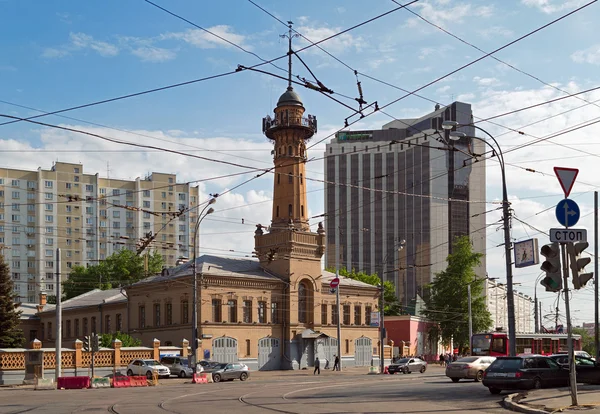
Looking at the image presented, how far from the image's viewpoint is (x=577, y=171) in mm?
18797

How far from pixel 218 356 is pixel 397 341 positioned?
2844 cm

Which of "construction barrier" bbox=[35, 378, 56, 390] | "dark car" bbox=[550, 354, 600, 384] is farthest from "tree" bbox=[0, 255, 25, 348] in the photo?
"dark car" bbox=[550, 354, 600, 384]

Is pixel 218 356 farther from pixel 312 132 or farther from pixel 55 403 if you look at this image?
pixel 55 403

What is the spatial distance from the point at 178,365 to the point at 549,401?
118 ft

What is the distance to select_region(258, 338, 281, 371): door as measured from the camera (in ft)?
210

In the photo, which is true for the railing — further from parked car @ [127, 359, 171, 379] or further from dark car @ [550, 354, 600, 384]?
dark car @ [550, 354, 600, 384]

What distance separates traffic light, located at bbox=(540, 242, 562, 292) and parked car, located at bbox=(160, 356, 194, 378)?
37.6 metres

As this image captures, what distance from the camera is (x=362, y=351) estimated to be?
72688mm

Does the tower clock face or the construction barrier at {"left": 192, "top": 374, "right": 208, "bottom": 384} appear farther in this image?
the construction barrier at {"left": 192, "top": 374, "right": 208, "bottom": 384}

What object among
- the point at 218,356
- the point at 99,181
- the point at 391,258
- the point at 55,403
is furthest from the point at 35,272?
the point at 55,403

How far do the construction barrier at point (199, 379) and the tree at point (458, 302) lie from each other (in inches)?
1687

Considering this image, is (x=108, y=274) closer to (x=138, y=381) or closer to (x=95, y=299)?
(x=95, y=299)

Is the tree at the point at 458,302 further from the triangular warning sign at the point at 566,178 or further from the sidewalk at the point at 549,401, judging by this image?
the triangular warning sign at the point at 566,178

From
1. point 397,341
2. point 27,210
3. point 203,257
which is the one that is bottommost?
point 397,341
